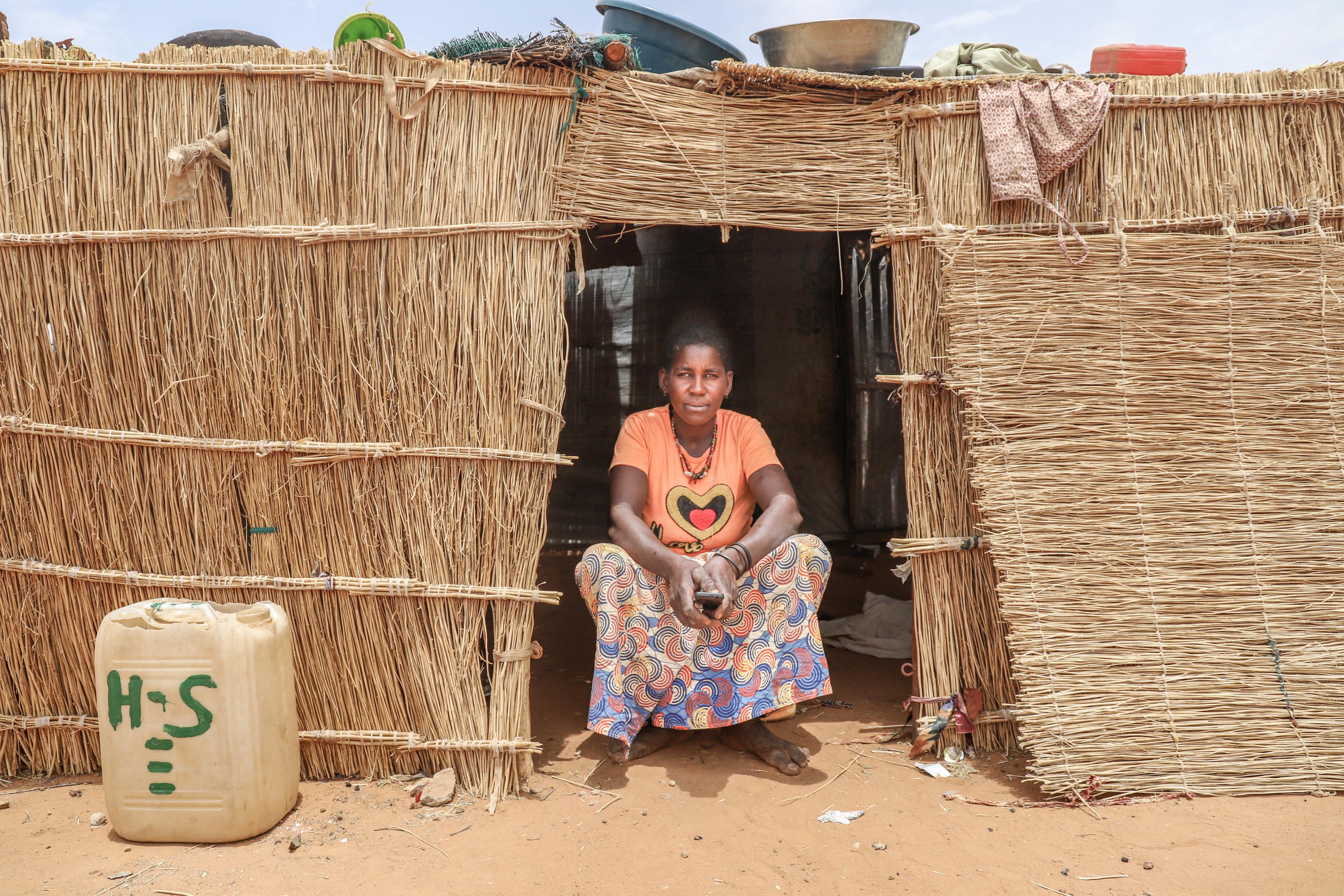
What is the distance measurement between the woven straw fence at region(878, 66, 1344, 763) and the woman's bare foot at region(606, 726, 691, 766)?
103cm

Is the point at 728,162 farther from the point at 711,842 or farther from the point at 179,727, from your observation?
the point at 179,727

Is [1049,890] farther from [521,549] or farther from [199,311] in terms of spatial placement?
[199,311]

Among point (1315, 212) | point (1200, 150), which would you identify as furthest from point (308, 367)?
point (1315, 212)

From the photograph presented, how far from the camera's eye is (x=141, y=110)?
3.19 m

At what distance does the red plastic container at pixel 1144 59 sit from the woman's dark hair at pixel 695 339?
6.60 feet

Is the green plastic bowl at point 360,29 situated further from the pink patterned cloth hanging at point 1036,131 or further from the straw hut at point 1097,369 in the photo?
the pink patterned cloth hanging at point 1036,131

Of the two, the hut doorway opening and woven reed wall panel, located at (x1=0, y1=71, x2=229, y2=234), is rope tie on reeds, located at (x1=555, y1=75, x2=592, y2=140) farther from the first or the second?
the hut doorway opening

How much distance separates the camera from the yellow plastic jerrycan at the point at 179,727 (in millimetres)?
2768

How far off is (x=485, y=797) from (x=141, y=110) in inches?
110

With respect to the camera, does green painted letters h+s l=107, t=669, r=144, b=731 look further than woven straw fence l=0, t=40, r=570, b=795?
No

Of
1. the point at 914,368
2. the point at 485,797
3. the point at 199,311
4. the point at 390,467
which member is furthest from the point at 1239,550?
the point at 199,311

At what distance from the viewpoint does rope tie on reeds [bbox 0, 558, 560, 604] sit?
3.22 meters

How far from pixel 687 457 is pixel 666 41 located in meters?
1.84

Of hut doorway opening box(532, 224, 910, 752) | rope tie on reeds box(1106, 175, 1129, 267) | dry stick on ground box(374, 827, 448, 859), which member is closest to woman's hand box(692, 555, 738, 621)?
dry stick on ground box(374, 827, 448, 859)
